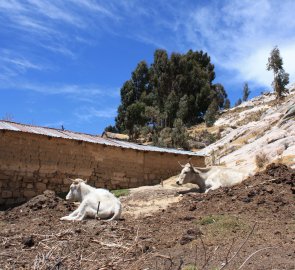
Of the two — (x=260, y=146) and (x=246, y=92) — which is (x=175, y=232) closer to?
(x=260, y=146)

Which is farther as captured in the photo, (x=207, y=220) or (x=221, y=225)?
(x=207, y=220)

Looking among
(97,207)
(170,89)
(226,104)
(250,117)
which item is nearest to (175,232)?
(97,207)

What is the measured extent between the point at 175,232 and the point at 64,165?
921 cm

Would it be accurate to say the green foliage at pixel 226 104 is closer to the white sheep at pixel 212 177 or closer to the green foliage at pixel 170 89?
the green foliage at pixel 170 89

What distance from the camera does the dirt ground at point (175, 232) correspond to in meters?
6.82

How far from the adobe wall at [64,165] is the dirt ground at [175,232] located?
8.77 ft

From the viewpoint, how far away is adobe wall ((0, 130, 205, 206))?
53.2 feet

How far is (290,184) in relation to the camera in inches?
468

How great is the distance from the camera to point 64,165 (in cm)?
1781

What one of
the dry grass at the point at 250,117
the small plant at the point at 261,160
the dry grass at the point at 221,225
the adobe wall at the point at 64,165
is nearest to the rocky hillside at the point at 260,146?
the small plant at the point at 261,160

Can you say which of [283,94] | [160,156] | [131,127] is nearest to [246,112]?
[283,94]

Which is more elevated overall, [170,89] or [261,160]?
[170,89]

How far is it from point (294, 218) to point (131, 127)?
3737 cm

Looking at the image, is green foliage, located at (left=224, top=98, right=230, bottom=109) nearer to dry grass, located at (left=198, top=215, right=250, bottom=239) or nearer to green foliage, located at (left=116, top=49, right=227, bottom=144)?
green foliage, located at (left=116, top=49, right=227, bottom=144)
